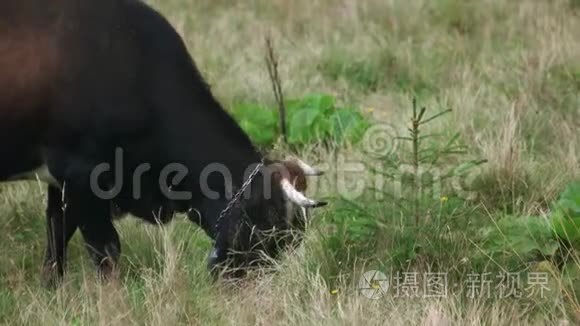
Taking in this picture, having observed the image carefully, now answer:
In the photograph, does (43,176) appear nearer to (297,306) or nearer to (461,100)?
(297,306)

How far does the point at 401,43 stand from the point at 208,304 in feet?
17.8

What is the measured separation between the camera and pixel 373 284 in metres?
5.70

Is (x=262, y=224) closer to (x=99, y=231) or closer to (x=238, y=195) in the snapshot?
(x=238, y=195)

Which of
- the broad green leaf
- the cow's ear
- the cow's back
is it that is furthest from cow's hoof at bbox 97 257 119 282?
the broad green leaf

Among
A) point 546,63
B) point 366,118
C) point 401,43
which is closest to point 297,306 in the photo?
point 366,118

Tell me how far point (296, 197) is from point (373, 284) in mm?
533

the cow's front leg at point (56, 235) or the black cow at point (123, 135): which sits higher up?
the black cow at point (123, 135)

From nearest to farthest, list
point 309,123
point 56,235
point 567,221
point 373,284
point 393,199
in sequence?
point 373,284
point 567,221
point 393,199
point 56,235
point 309,123

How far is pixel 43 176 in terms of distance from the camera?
6.16m

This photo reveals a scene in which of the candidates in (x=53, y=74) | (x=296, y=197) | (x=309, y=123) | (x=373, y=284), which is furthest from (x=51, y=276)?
(x=309, y=123)

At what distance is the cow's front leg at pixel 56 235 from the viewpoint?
6.28m

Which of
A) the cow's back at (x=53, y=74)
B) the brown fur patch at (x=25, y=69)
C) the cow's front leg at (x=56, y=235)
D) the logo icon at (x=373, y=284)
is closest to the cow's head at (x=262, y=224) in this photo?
the logo icon at (x=373, y=284)

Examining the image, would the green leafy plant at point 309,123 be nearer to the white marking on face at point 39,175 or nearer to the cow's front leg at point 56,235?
the cow's front leg at point 56,235

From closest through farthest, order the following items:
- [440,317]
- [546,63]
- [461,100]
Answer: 1. [440,317]
2. [461,100]
3. [546,63]
